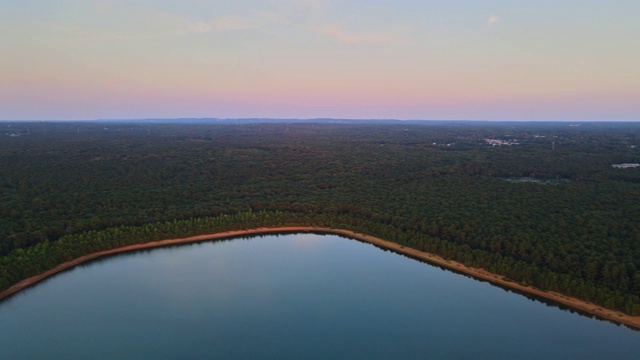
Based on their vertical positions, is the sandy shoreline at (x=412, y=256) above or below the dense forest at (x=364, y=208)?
below

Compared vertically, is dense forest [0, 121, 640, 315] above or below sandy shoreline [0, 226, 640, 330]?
above

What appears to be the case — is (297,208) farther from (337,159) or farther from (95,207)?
(337,159)

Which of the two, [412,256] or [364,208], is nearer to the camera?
[412,256]

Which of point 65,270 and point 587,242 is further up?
point 587,242

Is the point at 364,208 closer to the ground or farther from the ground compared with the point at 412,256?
farther from the ground

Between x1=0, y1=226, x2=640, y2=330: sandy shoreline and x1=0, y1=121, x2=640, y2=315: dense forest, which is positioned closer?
x1=0, y1=226, x2=640, y2=330: sandy shoreline

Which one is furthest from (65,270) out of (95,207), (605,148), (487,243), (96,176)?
(605,148)

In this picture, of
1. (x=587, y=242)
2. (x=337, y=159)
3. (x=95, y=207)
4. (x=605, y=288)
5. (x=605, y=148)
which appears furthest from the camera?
(x=605, y=148)

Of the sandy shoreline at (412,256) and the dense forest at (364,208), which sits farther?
the dense forest at (364,208)
